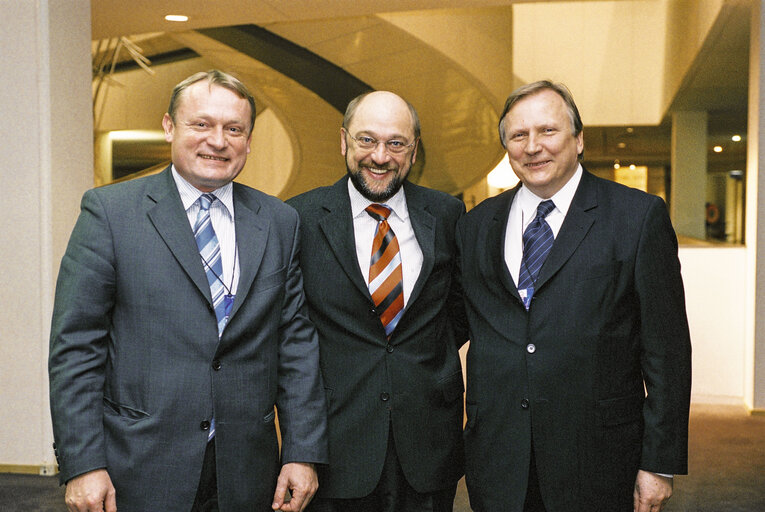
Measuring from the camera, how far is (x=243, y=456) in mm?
2020

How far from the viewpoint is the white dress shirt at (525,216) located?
2.24m

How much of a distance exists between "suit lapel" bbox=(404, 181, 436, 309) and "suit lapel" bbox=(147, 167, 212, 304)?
2.16ft

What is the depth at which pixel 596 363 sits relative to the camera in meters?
2.11

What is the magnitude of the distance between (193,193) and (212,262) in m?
0.22

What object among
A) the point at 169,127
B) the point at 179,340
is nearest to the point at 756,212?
the point at 169,127

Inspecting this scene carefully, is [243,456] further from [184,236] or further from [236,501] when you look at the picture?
[184,236]

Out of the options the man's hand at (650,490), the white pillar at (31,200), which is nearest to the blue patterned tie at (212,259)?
the man's hand at (650,490)

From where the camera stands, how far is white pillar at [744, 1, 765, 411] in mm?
5109

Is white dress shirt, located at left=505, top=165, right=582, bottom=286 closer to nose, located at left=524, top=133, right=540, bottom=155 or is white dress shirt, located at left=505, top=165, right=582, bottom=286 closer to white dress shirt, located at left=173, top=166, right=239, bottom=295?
nose, located at left=524, top=133, right=540, bottom=155

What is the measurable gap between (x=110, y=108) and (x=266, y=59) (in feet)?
20.9

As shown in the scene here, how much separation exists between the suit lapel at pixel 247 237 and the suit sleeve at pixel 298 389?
13 cm

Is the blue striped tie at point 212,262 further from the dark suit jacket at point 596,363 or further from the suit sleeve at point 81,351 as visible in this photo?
the dark suit jacket at point 596,363

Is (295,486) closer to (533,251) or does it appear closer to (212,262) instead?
(212,262)

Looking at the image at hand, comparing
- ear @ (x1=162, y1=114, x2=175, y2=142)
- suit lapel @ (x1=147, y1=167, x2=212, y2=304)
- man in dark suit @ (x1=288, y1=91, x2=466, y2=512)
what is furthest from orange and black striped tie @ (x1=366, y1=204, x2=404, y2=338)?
ear @ (x1=162, y1=114, x2=175, y2=142)
